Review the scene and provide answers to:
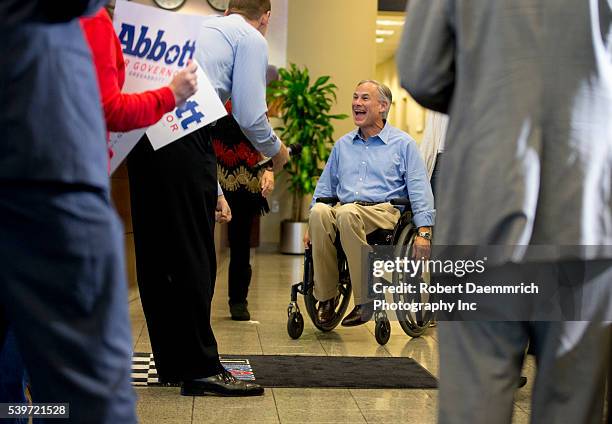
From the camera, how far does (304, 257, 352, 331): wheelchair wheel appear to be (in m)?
4.79

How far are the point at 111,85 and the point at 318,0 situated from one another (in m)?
9.13

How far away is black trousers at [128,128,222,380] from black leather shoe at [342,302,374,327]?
67.9 inches

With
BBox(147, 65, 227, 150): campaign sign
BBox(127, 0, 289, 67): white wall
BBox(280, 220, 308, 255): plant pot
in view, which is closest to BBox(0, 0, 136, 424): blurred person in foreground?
BBox(147, 65, 227, 150): campaign sign

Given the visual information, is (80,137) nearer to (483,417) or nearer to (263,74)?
(483,417)

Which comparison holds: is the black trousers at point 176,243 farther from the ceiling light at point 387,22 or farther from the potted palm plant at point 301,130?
the ceiling light at point 387,22

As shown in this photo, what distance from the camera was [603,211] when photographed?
1.54 m

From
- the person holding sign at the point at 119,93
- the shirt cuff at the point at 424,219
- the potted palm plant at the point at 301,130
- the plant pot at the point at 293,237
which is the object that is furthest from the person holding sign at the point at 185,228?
the plant pot at the point at 293,237

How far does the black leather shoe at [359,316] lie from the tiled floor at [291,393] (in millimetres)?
77

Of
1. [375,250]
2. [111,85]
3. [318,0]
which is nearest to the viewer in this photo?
[111,85]

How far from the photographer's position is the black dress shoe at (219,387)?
328 centimetres

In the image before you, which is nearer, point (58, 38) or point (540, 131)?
point (58, 38)

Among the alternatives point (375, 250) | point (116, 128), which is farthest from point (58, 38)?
point (375, 250)

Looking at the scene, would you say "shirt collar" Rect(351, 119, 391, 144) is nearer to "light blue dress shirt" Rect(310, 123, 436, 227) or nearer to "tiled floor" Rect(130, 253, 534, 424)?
"light blue dress shirt" Rect(310, 123, 436, 227)

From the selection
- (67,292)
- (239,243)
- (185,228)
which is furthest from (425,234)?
(67,292)
